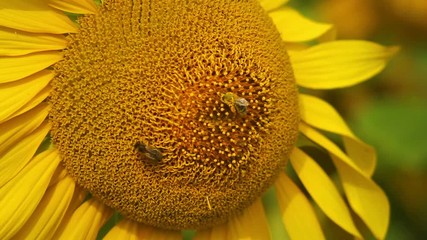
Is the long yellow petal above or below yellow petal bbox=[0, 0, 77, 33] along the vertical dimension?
below

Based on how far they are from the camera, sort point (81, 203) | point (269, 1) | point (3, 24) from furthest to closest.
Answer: point (269, 1), point (81, 203), point (3, 24)

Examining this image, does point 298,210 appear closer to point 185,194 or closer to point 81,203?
point 185,194

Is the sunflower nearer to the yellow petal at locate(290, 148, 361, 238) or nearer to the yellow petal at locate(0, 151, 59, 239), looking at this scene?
the yellow petal at locate(0, 151, 59, 239)

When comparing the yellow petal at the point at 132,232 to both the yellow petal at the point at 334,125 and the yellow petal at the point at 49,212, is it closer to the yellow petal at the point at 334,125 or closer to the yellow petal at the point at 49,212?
the yellow petal at the point at 49,212

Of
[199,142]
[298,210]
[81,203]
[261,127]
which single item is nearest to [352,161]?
[298,210]

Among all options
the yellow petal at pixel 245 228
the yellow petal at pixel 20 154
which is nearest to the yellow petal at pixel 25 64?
the yellow petal at pixel 20 154

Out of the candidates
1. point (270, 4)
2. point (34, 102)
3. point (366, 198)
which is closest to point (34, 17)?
point (34, 102)

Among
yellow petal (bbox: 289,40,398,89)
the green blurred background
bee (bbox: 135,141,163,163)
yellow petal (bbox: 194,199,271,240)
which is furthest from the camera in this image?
the green blurred background

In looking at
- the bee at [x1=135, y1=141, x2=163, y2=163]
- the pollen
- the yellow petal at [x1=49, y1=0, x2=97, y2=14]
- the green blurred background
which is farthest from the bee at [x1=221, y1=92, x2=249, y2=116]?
the green blurred background
